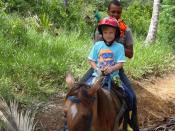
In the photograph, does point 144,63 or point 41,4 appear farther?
point 41,4

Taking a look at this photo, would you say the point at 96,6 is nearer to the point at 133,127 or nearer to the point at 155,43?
the point at 155,43

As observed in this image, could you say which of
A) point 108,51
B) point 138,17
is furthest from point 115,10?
point 138,17

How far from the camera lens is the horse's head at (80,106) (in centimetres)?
363

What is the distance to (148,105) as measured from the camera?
29.3 ft

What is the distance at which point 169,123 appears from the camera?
740 cm

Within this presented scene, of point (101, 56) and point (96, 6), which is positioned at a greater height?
point (101, 56)

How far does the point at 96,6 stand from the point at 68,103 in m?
13.8

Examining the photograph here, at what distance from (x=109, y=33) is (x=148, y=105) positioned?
14.2 ft

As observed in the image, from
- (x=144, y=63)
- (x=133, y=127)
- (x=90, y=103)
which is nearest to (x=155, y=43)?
(x=144, y=63)

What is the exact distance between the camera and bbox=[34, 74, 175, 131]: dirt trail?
727cm

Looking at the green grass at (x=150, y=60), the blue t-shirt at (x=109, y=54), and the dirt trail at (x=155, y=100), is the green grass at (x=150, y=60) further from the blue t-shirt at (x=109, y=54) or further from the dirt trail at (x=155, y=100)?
the blue t-shirt at (x=109, y=54)

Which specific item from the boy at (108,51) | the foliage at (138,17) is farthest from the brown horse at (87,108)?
the foliage at (138,17)

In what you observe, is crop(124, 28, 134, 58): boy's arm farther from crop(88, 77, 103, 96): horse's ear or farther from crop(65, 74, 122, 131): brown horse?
crop(88, 77, 103, 96): horse's ear

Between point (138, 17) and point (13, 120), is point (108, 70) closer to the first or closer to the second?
point (13, 120)
